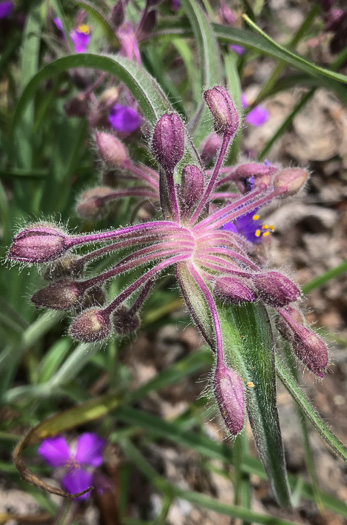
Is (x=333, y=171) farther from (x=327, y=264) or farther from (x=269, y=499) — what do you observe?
(x=269, y=499)

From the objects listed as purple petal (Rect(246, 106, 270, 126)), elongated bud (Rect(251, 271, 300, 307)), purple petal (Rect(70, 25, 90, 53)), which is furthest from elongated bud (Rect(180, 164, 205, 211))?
purple petal (Rect(246, 106, 270, 126))

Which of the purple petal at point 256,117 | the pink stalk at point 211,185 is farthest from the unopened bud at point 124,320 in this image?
the purple petal at point 256,117

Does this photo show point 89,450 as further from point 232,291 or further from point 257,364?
point 232,291

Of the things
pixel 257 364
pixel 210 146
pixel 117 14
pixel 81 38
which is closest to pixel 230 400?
pixel 257 364

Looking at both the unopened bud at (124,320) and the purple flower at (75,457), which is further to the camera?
the purple flower at (75,457)

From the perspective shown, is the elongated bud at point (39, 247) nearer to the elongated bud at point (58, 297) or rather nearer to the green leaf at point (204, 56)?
the elongated bud at point (58, 297)

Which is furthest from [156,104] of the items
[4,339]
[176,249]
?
[4,339]

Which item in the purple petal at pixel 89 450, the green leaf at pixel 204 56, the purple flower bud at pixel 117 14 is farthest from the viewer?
the purple petal at pixel 89 450
